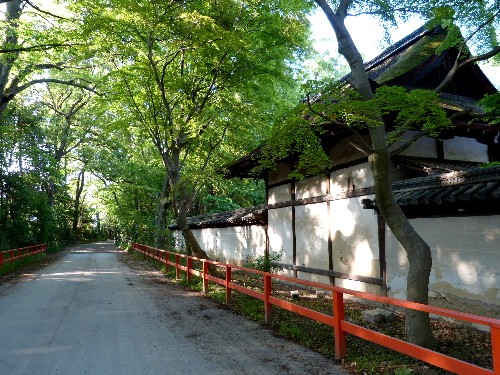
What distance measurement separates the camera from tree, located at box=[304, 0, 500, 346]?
5.20 metres

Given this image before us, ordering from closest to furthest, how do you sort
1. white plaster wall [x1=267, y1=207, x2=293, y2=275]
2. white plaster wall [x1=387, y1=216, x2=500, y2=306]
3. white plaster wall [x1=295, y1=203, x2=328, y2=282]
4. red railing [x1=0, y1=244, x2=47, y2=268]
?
white plaster wall [x1=387, y1=216, x2=500, y2=306], white plaster wall [x1=295, y1=203, x2=328, y2=282], white plaster wall [x1=267, y1=207, x2=293, y2=275], red railing [x1=0, y1=244, x2=47, y2=268]

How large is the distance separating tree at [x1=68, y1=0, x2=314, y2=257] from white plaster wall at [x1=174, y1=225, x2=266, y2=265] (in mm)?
3123

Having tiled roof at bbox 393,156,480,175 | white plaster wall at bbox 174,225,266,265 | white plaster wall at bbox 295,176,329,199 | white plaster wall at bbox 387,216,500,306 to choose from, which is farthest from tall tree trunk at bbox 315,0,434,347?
white plaster wall at bbox 174,225,266,265

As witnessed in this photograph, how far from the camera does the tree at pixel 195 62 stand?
923 cm

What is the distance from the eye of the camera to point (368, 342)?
5562mm

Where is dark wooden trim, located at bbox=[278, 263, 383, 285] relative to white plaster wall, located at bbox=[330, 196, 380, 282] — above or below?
below

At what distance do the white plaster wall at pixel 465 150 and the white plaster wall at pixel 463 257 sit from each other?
9.69ft

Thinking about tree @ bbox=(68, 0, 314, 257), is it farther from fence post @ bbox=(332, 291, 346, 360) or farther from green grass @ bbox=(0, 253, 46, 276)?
green grass @ bbox=(0, 253, 46, 276)

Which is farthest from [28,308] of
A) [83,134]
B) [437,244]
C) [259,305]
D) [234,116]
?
[83,134]

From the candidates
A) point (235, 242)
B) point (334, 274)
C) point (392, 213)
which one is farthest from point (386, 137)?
point (235, 242)

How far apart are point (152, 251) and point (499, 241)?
57.0ft

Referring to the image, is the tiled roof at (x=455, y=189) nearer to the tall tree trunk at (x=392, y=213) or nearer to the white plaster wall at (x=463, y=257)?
the white plaster wall at (x=463, y=257)

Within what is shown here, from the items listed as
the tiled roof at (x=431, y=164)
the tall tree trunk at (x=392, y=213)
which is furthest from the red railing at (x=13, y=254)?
the tall tree trunk at (x=392, y=213)

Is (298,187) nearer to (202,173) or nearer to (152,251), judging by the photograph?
(202,173)
